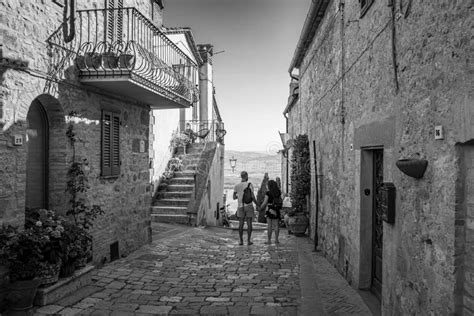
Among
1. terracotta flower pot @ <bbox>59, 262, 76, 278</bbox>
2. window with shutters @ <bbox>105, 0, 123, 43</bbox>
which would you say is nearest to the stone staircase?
window with shutters @ <bbox>105, 0, 123, 43</bbox>

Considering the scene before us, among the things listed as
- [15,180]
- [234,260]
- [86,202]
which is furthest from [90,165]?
[234,260]

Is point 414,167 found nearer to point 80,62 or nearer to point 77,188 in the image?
point 77,188

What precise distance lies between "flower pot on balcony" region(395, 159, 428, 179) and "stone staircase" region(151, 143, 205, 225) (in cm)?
933

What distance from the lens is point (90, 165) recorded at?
677 cm

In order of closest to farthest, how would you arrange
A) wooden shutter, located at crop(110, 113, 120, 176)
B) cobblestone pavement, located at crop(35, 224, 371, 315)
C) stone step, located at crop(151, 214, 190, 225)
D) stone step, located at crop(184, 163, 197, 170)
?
cobblestone pavement, located at crop(35, 224, 371, 315), wooden shutter, located at crop(110, 113, 120, 176), stone step, located at crop(151, 214, 190, 225), stone step, located at crop(184, 163, 197, 170)

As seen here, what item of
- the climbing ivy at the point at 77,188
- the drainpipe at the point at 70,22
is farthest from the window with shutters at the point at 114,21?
the climbing ivy at the point at 77,188

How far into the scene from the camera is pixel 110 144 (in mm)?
7430

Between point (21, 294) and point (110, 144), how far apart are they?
338cm

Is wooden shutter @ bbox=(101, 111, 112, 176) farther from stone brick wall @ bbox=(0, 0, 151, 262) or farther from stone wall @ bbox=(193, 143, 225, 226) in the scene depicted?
stone wall @ bbox=(193, 143, 225, 226)

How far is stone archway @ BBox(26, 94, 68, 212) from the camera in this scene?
586 centimetres

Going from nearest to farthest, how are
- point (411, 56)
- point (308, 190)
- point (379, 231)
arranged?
point (411, 56) < point (379, 231) < point (308, 190)

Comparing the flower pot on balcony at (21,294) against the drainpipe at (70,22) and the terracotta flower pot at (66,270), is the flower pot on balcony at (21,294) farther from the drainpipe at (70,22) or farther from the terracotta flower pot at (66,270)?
the drainpipe at (70,22)

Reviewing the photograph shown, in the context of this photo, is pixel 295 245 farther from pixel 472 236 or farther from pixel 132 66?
→ pixel 472 236

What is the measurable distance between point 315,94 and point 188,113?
1037 centimetres
